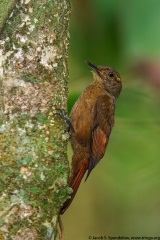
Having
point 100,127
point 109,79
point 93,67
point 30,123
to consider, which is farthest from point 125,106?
point 109,79

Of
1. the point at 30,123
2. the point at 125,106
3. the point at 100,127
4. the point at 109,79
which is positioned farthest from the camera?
the point at 109,79

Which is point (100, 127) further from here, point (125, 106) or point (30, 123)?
point (30, 123)

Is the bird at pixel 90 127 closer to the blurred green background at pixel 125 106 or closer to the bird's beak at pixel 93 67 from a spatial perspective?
the bird's beak at pixel 93 67

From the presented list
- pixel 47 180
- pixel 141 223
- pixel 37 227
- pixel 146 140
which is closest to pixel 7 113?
pixel 47 180

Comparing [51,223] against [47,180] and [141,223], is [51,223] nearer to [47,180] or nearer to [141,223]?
[47,180]

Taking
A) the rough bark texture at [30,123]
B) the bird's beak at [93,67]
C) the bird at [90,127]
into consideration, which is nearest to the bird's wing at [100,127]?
the bird at [90,127]

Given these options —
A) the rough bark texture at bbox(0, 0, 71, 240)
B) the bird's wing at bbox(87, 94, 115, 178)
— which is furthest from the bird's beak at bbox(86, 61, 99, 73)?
the rough bark texture at bbox(0, 0, 71, 240)

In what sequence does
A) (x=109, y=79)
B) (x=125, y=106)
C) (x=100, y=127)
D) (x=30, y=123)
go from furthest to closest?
(x=109, y=79)
(x=100, y=127)
(x=125, y=106)
(x=30, y=123)
